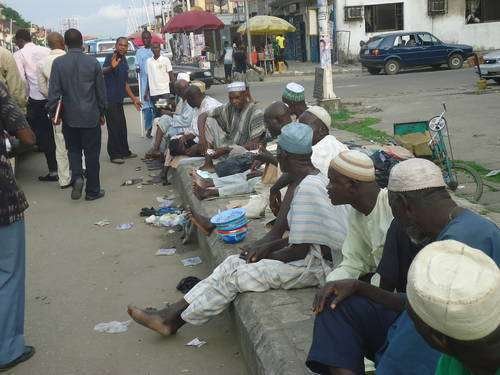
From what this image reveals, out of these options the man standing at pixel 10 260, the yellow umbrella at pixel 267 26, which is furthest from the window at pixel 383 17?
the man standing at pixel 10 260

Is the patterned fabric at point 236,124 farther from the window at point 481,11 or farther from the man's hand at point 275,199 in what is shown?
the window at point 481,11

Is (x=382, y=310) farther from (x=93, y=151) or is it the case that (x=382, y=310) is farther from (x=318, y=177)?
(x=93, y=151)

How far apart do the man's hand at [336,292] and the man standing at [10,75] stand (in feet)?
18.9

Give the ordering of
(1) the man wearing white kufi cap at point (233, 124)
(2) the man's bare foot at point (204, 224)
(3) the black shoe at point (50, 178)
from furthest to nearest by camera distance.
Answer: (3) the black shoe at point (50, 178) < (1) the man wearing white kufi cap at point (233, 124) < (2) the man's bare foot at point (204, 224)

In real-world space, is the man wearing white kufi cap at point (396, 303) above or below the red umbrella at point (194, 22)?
below

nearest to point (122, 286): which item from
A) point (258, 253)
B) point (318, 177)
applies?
point (258, 253)

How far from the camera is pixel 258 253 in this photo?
11.8 ft

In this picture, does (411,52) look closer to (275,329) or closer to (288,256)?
(288,256)

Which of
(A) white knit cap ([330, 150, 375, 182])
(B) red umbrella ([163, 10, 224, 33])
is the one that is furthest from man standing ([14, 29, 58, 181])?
(B) red umbrella ([163, 10, 224, 33])

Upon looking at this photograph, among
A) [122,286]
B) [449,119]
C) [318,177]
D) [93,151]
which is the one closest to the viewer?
[318,177]

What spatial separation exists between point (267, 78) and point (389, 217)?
22.8 m

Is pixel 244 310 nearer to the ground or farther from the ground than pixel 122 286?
farther from the ground

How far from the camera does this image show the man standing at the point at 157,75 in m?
10.4

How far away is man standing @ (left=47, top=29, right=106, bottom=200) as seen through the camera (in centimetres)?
714
